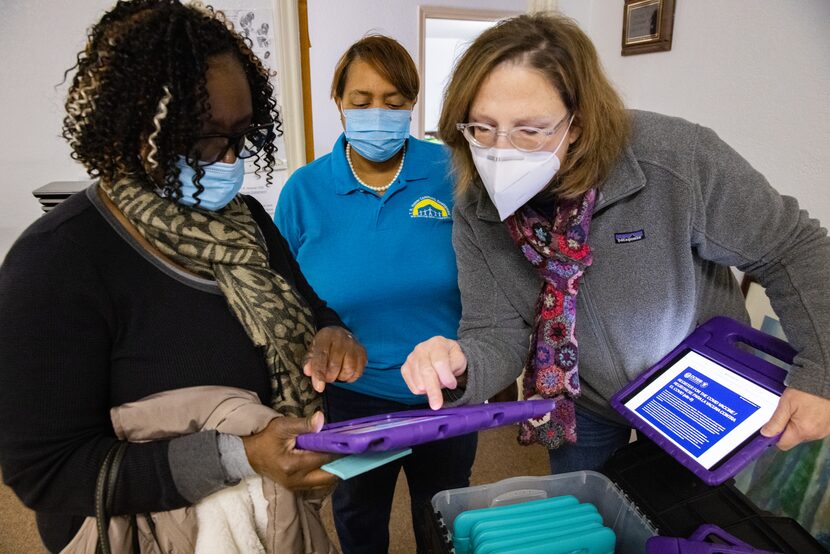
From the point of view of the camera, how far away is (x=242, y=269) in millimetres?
867

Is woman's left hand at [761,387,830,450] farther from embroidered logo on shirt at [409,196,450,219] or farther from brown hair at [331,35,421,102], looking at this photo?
brown hair at [331,35,421,102]

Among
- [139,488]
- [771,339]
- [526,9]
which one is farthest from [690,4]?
[139,488]

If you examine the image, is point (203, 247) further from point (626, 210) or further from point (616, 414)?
point (616, 414)

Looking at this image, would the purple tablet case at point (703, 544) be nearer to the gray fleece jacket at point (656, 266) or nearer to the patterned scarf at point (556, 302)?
the gray fleece jacket at point (656, 266)

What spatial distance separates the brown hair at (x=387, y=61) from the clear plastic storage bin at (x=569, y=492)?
3.43 feet

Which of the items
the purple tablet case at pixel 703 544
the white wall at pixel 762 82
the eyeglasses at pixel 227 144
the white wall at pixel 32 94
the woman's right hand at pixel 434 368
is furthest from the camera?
the white wall at pixel 32 94

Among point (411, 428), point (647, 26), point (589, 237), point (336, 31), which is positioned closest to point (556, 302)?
point (589, 237)

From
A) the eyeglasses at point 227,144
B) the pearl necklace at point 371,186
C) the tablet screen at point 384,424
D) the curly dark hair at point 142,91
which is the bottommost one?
the tablet screen at point 384,424

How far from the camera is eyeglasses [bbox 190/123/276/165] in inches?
31.0

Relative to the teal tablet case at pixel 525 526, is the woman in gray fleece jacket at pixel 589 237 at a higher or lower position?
higher

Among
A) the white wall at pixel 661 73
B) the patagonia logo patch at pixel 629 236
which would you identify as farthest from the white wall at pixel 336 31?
the patagonia logo patch at pixel 629 236

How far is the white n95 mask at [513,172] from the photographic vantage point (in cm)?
95

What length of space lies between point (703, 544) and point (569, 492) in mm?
305

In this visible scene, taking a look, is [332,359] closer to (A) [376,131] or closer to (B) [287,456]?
(B) [287,456]
